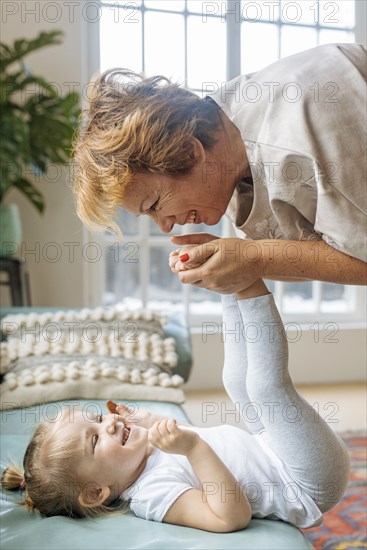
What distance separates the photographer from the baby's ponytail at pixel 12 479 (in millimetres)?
1539

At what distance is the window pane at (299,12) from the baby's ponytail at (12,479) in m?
3.38

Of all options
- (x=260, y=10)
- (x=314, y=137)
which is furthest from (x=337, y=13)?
(x=314, y=137)

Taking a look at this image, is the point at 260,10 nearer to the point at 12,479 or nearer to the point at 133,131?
the point at 133,131

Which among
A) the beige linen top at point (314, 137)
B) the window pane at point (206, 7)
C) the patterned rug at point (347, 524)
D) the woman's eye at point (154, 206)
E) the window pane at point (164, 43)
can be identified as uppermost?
the window pane at point (206, 7)

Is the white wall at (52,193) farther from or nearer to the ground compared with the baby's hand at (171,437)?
farther from the ground

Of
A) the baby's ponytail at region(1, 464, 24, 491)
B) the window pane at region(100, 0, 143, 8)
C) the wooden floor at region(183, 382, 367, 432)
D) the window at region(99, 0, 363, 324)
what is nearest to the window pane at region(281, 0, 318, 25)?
the window at region(99, 0, 363, 324)

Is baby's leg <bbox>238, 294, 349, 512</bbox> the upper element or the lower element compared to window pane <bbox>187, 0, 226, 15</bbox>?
lower

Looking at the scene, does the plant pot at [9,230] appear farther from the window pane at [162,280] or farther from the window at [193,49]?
the window pane at [162,280]

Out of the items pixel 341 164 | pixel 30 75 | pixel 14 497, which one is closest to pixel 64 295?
pixel 30 75

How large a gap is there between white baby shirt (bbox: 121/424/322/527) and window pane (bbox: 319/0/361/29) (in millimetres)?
3324

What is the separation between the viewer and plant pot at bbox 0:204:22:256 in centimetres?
327

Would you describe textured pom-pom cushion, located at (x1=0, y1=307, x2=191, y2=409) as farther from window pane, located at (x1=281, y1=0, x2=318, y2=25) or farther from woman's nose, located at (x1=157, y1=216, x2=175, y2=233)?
window pane, located at (x1=281, y1=0, x2=318, y2=25)

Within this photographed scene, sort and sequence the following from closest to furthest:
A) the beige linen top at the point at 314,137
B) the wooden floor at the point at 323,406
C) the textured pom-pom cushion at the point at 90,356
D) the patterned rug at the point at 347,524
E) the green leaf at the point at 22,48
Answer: the beige linen top at the point at 314,137, the patterned rug at the point at 347,524, the textured pom-pom cushion at the point at 90,356, the wooden floor at the point at 323,406, the green leaf at the point at 22,48

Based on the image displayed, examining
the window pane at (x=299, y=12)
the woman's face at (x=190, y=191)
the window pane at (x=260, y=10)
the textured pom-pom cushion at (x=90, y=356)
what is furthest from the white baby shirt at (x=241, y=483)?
the window pane at (x=299, y=12)
